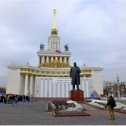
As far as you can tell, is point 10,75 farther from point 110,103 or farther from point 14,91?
point 110,103

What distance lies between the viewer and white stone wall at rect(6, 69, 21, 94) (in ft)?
223

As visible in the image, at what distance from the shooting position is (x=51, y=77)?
61.4 m

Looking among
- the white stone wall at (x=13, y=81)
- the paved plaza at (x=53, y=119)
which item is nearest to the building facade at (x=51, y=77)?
the white stone wall at (x=13, y=81)

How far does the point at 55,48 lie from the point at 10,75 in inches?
946

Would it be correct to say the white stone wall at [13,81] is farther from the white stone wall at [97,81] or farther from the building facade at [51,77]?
the white stone wall at [97,81]

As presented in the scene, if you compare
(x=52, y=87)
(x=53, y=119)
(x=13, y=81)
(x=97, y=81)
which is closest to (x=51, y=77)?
(x=52, y=87)

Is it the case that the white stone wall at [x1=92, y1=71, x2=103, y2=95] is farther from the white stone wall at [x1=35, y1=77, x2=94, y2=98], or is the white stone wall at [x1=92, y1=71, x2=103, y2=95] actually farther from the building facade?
the white stone wall at [x1=35, y1=77, x2=94, y2=98]

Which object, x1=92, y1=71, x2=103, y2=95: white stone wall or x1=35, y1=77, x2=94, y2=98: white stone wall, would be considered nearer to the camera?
x1=35, y1=77, x2=94, y2=98: white stone wall

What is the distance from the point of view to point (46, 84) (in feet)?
181

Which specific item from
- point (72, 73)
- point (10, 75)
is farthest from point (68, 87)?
point (72, 73)

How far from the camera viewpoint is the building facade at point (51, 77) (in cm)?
5634

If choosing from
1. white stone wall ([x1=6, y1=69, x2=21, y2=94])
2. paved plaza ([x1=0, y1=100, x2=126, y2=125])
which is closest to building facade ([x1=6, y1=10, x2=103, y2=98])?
white stone wall ([x1=6, y1=69, x2=21, y2=94])

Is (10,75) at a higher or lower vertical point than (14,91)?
higher

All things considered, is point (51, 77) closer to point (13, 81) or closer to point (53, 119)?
point (13, 81)
